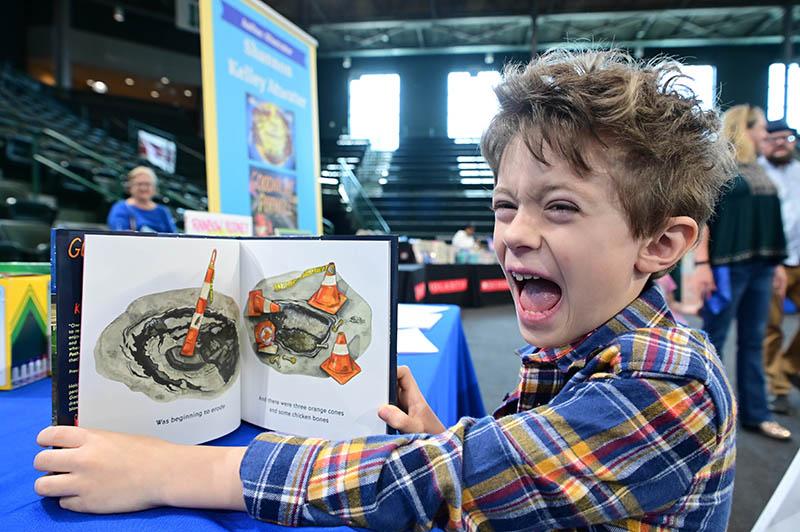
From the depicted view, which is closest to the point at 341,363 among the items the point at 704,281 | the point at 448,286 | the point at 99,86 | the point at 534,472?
the point at 534,472

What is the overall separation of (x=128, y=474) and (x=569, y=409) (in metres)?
0.44

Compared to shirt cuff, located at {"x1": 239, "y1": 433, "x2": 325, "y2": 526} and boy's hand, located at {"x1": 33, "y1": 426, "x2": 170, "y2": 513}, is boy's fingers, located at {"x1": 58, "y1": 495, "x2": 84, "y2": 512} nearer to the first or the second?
boy's hand, located at {"x1": 33, "y1": 426, "x2": 170, "y2": 513}

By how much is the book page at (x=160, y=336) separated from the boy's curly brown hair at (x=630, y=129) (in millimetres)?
412

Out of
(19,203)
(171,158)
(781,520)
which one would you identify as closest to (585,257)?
(781,520)

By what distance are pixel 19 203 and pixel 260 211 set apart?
4027 millimetres

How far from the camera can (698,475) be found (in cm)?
46

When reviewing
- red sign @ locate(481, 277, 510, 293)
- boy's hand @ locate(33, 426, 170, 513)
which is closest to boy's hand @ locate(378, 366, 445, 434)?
boy's hand @ locate(33, 426, 170, 513)

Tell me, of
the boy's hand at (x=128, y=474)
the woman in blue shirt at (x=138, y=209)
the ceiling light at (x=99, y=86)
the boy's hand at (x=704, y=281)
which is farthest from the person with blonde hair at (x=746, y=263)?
the ceiling light at (x=99, y=86)

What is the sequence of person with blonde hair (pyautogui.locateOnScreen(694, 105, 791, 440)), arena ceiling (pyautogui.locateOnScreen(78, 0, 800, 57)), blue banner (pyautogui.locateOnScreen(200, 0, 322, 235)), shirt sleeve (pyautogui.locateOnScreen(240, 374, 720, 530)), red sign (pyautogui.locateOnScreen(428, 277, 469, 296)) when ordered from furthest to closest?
arena ceiling (pyautogui.locateOnScreen(78, 0, 800, 57)) < red sign (pyautogui.locateOnScreen(428, 277, 469, 296)) < person with blonde hair (pyautogui.locateOnScreen(694, 105, 791, 440)) < blue banner (pyautogui.locateOnScreen(200, 0, 322, 235)) < shirt sleeve (pyautogui.locateOnScreen(240, 374, 720, 530))

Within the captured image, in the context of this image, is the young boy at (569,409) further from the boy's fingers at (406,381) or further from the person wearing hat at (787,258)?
the person wearing hat at (787,258)

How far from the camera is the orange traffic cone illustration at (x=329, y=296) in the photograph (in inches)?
23.8

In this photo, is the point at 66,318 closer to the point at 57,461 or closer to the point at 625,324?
the point at 57,461

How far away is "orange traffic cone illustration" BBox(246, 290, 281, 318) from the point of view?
63cm

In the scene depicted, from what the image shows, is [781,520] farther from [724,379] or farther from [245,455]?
[245,455]
